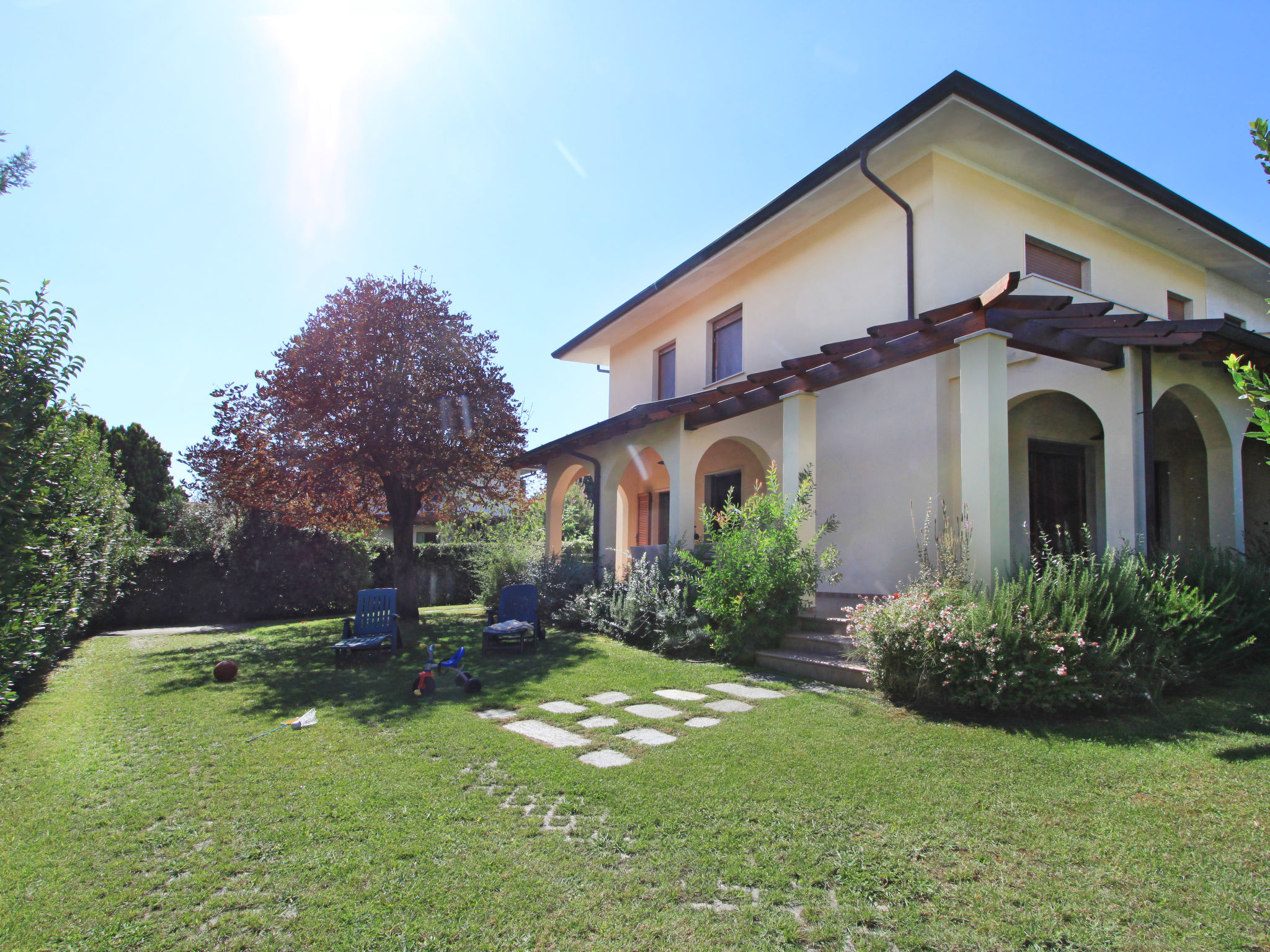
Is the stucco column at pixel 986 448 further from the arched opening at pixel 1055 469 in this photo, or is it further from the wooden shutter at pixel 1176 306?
the wooden shutter at pixel 1176 306

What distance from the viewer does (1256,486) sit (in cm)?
1045

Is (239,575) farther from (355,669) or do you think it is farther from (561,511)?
(355,669)

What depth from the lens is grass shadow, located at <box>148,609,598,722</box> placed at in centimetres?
593

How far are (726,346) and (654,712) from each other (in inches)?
329

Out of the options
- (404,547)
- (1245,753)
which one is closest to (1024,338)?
(1245,753)

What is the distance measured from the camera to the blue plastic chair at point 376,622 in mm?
8445

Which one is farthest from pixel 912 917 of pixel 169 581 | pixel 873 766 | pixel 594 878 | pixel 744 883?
pixel 169 581

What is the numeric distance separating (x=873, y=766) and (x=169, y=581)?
14.5 m

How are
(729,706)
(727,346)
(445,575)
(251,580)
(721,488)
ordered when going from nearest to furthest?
(729,706) → (727,346) → (721,488) → (251,580) → (445,575)

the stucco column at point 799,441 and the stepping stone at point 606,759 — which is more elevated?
the stucco column at point 799,441

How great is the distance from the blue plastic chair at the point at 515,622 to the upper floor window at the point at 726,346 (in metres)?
5.19

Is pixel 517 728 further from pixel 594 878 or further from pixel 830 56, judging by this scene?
pixel 830 56

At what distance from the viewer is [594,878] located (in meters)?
2.71

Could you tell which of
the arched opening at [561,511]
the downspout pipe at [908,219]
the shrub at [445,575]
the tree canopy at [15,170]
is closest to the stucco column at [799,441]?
the downspout pipe at [908,219]
